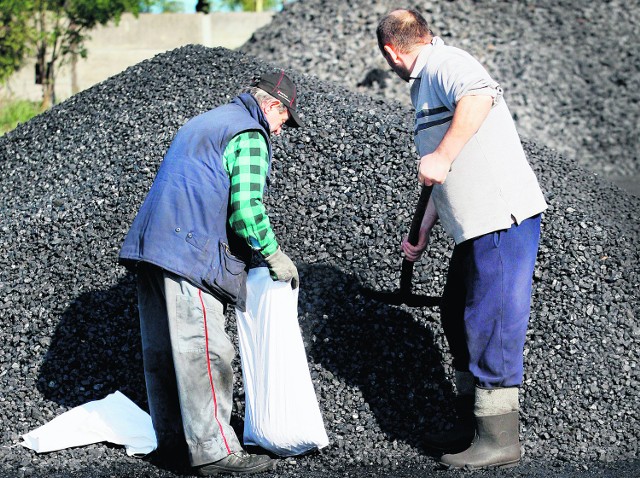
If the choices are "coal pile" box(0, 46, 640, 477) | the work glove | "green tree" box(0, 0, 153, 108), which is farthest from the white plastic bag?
"green tree" box(0, 0, 153, 108)

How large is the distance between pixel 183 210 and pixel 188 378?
0.68 m

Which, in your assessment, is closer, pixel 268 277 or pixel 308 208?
pixel 268 277

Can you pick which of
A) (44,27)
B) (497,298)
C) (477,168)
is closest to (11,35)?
(44,27)

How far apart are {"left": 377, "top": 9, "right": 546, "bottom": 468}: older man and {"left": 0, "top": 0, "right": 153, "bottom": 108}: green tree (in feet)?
35.3

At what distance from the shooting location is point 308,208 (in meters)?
4.84

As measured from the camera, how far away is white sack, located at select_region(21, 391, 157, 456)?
3.79m

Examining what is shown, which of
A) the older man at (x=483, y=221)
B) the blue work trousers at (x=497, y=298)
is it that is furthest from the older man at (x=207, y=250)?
the blue work trousers at (x=497, y=298)

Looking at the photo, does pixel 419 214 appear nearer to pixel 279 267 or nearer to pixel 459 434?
pixel 279 267

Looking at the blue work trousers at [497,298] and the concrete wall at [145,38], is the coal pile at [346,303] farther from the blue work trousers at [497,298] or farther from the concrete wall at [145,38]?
the concrete wall at [145,38]

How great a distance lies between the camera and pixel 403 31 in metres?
3.44

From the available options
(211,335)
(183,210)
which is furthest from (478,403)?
(183,210)

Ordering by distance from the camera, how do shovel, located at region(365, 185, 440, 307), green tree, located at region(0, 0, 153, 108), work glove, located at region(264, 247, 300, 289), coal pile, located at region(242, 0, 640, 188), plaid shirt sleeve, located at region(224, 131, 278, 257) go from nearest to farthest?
1. plaid shirt sleeve, located at region(224, 131, 278, 257)
2. work glove, located at region(264, 247, 300, 289)
3. shovel, located at region(365, 185, 440, 307)
4. coal pile, located at region(242, 0, 640, 188)
5. green tree, located at region(0, 0, 153, 108)

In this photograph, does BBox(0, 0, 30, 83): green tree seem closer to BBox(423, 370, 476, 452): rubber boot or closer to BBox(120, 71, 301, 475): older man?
BBox(120, 71, 301, 475): older man

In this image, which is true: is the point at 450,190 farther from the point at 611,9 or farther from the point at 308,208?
the point at 611,9
